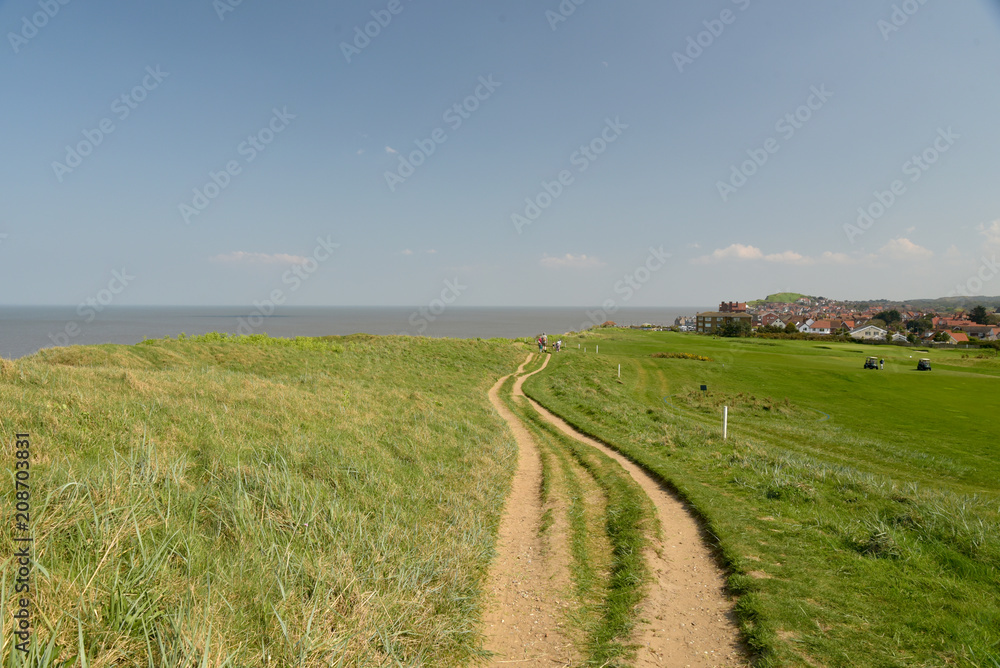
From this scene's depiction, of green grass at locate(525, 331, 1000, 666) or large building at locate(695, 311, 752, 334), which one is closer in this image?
green grass at locate(525, 331, 1000, 666)

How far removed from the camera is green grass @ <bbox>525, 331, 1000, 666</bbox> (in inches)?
231

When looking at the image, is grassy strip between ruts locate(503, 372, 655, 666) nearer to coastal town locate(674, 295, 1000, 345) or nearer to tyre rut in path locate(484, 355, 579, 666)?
tyre rut in path locate(484, 355, 579, 666)

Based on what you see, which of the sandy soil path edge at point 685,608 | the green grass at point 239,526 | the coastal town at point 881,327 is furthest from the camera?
the coastal town at point 881,327

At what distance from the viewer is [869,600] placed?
663 centimetres

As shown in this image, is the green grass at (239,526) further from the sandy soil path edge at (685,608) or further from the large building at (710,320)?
the large building at (710,320)

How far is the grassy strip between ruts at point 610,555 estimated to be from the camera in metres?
6.00

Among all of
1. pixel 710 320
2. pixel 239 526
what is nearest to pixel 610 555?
pixel 239 526

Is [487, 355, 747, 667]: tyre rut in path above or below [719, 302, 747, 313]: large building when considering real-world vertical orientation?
below

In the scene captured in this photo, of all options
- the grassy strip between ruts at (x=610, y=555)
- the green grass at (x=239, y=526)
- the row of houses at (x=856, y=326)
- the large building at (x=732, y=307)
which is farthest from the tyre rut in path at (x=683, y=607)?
the large building at (x=732, y=307)

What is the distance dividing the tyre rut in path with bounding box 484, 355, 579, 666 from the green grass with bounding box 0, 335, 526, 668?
0.35 metres

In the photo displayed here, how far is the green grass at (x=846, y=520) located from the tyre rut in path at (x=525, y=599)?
2.64 meters

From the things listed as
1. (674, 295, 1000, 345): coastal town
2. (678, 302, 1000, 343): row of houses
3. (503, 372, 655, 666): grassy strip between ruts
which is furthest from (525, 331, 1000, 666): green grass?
(678, 302, 1000, 343): row of houses

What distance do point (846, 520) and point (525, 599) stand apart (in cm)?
789

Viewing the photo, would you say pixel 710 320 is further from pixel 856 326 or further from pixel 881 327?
pixel 856 326
